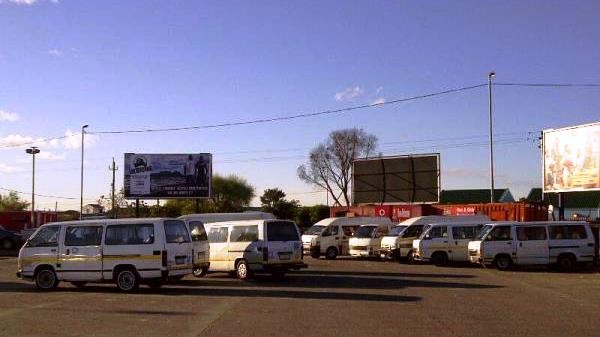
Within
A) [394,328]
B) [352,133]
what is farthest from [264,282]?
[352,133]

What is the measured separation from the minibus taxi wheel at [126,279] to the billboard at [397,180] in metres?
34.1

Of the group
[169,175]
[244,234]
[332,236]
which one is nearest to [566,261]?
[332,236]

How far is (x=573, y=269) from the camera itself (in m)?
26.5

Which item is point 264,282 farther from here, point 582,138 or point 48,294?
point 582,138

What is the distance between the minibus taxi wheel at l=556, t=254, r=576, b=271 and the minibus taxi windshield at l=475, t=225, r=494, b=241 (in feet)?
9.15

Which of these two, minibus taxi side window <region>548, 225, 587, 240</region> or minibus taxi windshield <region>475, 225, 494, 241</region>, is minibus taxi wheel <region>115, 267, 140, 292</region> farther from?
minibus taxi side window <region>548, 225, 587, 240</region>

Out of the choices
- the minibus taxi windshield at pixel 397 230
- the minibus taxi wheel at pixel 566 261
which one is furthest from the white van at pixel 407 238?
the minibus taxi wheel at pixel 566 261

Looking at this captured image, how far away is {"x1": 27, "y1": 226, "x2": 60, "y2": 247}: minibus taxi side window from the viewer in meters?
18.5

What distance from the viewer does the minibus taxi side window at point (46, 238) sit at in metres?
18.5

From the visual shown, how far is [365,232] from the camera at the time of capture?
3397 cm

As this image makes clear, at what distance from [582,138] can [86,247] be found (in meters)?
24.8

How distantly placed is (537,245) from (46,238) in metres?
17.8

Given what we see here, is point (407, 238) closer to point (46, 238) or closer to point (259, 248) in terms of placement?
point (259, 248)

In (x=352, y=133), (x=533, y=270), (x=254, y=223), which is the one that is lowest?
(x=533, y=270)
